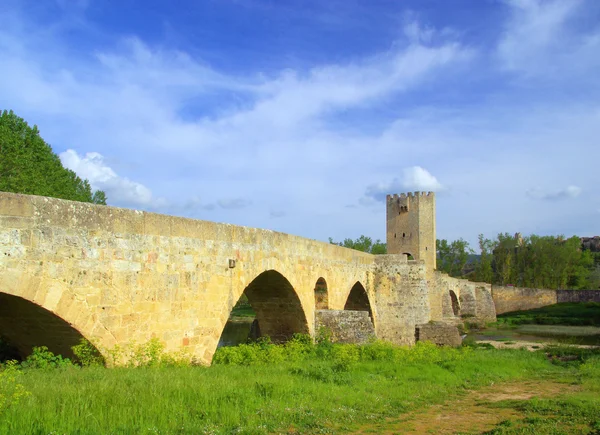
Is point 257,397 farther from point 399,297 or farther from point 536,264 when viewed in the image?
point 536,264

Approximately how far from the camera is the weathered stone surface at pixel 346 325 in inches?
475

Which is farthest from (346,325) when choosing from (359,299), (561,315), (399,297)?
(561,315)

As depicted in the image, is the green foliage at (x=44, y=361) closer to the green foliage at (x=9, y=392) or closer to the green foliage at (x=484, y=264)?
the green foliage at (x=9, y=392)

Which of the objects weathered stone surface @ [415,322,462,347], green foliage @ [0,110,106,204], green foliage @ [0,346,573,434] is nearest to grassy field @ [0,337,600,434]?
green foliage @ [0,346,573,434]

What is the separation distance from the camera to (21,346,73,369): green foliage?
596 cm

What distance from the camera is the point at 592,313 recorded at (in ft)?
116

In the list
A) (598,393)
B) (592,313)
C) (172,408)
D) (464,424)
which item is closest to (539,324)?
(592,313)

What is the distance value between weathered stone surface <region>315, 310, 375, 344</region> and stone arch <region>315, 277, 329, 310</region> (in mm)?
1057

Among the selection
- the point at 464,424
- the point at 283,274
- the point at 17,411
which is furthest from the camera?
the point at 283,274

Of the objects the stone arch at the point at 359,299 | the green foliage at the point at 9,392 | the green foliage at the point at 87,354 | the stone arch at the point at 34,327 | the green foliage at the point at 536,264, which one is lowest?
the green foliage at the point at 9,392

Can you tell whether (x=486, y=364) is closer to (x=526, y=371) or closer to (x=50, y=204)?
(x=526, y=371)

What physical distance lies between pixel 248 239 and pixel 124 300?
3169 millimetres

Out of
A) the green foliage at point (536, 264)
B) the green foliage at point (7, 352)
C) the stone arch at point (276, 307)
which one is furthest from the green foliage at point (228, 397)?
the green foliage at point (536, 264)

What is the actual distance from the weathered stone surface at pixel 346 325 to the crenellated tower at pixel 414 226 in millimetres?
22778
